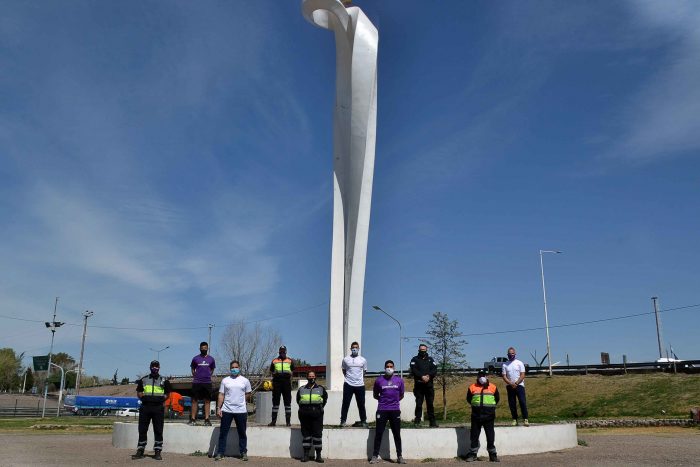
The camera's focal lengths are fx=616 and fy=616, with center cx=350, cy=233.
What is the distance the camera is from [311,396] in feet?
34.8

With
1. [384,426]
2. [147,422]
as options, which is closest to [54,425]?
[147,422]

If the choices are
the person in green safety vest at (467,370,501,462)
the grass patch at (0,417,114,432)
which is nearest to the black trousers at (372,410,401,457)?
the person in green safety vest at (467,370,501,462)

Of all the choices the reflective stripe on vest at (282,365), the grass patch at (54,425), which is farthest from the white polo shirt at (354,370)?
the grass patch at (54,425)

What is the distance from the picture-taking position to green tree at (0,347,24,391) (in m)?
103

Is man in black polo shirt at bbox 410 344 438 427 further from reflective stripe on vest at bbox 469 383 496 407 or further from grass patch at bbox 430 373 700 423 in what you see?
grass patch at bbox 430 373 700 423

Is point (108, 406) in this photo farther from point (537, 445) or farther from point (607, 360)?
point (537, 445)

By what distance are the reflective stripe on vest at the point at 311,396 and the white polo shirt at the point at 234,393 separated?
3.35 ft

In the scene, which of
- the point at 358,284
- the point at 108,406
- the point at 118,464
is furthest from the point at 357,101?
the point at 108,406

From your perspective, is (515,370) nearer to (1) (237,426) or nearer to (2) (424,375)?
(2) (424,375)

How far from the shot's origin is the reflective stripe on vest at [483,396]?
10898 millimetres

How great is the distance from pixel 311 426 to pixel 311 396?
20.2 inches

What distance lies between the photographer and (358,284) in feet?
50.9

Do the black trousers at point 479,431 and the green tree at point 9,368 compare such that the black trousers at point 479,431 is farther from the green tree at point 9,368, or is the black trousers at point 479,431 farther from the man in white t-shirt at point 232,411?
the green tree at point 9,368

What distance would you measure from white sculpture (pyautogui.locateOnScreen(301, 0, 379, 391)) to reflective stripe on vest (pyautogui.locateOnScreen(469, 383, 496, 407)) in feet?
15.3
